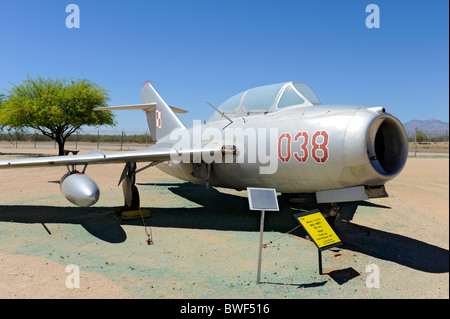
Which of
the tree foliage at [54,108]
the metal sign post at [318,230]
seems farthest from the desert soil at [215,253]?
the tree foliage at [54,108]

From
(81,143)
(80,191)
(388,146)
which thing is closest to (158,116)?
(80,191)

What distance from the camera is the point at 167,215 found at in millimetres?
9055

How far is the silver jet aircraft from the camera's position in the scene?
535cm

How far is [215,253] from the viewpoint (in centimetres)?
596

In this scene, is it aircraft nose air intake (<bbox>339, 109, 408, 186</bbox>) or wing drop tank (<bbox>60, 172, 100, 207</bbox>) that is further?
wing drop tank (<bbox>60, 172, 100, 207</bbox>)

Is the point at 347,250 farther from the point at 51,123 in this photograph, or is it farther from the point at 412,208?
the point at 51,123

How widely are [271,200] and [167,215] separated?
4902mm

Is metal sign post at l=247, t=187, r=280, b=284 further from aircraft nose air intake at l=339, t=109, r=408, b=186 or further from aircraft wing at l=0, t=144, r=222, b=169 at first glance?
aircraft wing at l=0, t=144, r=222, b=169

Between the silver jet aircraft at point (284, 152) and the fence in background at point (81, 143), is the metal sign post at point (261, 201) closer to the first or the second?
the silver jet aircraft at point (284, 152)

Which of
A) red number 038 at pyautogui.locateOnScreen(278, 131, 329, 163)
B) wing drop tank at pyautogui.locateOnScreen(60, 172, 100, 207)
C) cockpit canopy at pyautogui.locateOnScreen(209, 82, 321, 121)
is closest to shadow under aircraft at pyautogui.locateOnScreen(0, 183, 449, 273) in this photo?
wing drop tank at pyautogui.locateOnScreen(60, 172, 100, 207)

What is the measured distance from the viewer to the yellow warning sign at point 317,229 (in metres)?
4.83

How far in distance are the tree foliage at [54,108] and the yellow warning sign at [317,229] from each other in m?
26.8

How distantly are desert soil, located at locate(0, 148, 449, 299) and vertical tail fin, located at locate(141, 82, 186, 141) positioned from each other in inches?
129
